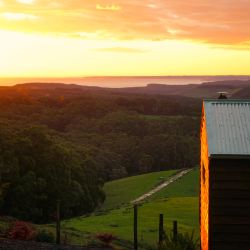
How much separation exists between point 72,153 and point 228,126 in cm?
5742

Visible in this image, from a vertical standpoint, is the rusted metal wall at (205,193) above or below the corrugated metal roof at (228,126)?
below

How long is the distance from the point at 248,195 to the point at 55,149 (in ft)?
154

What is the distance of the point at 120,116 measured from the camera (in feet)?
532

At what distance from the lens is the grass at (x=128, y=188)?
7451 cm

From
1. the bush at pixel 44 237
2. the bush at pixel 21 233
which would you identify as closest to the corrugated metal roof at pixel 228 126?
the bush at pixel 21 233

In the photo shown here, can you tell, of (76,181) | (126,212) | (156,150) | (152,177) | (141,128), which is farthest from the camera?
(141,128)

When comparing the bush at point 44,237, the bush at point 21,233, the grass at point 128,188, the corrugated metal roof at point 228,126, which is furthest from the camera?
the grass at point 128,188

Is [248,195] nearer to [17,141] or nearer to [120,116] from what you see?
[17,141]

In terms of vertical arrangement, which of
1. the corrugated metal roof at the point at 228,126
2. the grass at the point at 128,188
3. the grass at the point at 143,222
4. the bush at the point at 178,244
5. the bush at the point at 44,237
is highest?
the corrugated metal roof at the point at 228,126

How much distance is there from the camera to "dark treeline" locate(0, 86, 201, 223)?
53000 mm

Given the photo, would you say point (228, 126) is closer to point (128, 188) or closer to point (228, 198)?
point (228, 198)

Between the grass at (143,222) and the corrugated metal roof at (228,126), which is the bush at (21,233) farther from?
the corrugated metal roof at (228,126)

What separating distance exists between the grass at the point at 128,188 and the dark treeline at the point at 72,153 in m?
3.19

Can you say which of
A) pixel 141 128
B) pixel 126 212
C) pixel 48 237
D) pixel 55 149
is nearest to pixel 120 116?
pixel 141 128
